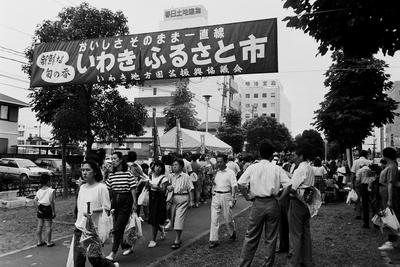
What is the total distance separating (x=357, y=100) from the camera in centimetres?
1355

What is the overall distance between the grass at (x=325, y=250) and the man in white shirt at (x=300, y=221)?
2.34 ft

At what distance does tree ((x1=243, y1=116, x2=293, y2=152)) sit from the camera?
4425 centimetres

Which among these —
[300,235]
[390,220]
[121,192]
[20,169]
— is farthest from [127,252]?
[20,169]

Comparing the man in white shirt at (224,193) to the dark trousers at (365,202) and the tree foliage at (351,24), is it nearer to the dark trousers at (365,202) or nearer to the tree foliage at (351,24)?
the tree foliage at (351,24)

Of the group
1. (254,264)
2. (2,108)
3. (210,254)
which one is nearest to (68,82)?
(210,254)

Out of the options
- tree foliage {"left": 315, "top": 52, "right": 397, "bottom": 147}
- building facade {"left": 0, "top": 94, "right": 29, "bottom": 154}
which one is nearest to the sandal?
tree foliage {"left": 315, "top": 52, "right": 397, "bottom": 147}

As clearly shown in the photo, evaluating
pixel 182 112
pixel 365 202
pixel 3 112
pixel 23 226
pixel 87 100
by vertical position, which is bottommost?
pixel 23 226

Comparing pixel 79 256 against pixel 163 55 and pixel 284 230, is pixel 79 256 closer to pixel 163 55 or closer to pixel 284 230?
pixel 284 230

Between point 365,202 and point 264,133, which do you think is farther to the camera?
point 264,133

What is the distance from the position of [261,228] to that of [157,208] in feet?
9.04

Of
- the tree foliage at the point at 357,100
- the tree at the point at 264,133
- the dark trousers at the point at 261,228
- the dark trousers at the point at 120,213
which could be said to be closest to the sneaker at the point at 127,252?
the dark trousers at the point at 120,213

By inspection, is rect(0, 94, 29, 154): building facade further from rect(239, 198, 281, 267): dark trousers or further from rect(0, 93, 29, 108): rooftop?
rect(239, 198, 281, 267): dark trousers

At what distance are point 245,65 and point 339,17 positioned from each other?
2.71m

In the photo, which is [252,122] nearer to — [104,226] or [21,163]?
[21,163]
